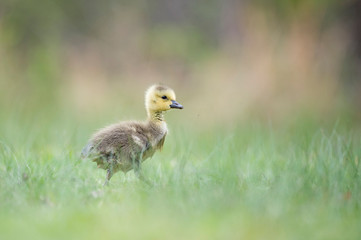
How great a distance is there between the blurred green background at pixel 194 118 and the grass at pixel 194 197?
0.05ft

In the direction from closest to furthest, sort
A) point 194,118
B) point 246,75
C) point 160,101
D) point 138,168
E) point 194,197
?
point 194,197
point 138,168
point 160,101
point 194,118
point 246,75

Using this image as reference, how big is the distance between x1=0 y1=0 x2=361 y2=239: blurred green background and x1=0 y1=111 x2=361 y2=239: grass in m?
0.02

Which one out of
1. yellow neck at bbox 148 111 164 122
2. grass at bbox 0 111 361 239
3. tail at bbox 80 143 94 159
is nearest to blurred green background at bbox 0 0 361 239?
grass at bbox 0 111 361 239

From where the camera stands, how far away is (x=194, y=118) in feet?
35.3

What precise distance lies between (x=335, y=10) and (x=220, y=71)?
259 centimetres

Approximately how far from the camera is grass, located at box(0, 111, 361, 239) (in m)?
3.95

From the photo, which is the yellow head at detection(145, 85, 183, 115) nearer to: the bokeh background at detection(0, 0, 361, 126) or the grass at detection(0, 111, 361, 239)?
the grass at detection(0, 111, 361, 239)

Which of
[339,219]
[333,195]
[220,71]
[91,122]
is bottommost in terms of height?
[339,219]

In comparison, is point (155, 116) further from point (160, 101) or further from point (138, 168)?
point (138, 168)

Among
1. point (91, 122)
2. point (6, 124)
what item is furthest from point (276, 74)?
point (6, 124)

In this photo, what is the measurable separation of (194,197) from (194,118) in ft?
20.3

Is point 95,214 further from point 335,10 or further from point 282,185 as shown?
point 335,10

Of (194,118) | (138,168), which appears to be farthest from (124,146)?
(194,118)

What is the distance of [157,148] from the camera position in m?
5.85
